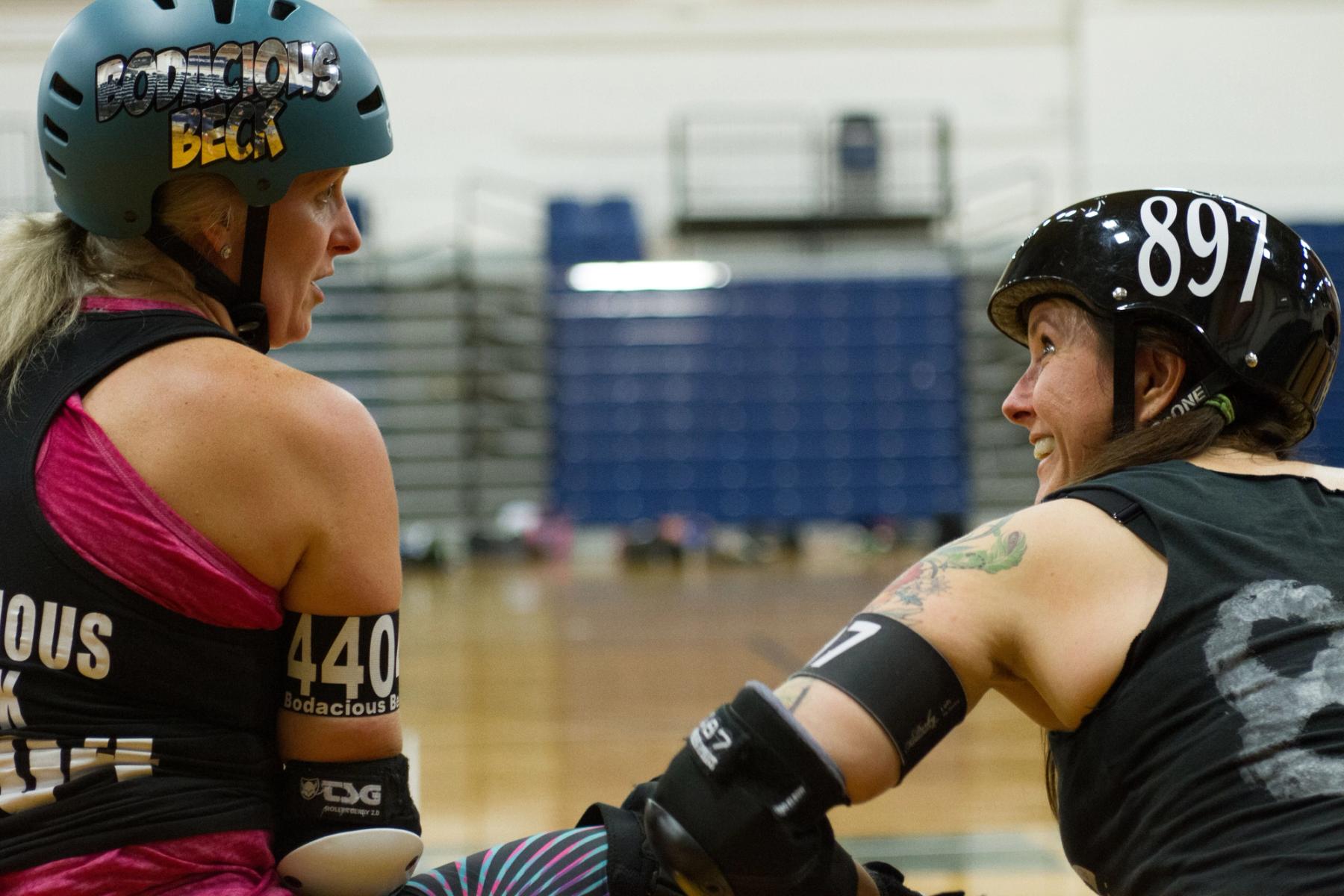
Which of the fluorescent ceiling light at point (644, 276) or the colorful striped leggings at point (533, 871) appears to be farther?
the fluorescent ceiling light at point (644, 276)

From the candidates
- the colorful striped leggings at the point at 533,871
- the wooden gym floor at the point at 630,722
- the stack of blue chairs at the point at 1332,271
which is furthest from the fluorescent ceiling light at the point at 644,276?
the colorful striped leggings at the point at 533,871

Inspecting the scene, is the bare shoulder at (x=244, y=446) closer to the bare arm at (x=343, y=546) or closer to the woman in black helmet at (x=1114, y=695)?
the bare arm at (x=343, y=546)

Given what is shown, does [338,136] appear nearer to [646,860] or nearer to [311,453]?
[311,453]

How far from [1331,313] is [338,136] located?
1.17 metres

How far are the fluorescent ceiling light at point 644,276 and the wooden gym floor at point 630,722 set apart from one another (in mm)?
4444

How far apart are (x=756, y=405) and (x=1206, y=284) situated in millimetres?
11197

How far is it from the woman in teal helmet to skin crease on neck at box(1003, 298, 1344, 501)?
650mm

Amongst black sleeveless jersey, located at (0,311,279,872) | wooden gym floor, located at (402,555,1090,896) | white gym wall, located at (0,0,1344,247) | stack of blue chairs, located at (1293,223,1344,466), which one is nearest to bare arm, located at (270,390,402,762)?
black sleeveless jersey, located at (0,311,279,872)

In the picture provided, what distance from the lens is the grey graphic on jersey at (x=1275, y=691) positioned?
1.12 m

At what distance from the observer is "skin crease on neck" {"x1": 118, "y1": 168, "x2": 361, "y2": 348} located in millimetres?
1458

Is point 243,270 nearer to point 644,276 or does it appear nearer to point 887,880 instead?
point 887,880

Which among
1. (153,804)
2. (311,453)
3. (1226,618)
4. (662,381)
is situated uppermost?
(311,453)

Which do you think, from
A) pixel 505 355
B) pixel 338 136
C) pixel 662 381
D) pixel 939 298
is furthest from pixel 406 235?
pixel 338 136

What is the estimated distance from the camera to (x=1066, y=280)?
1.44 metres
